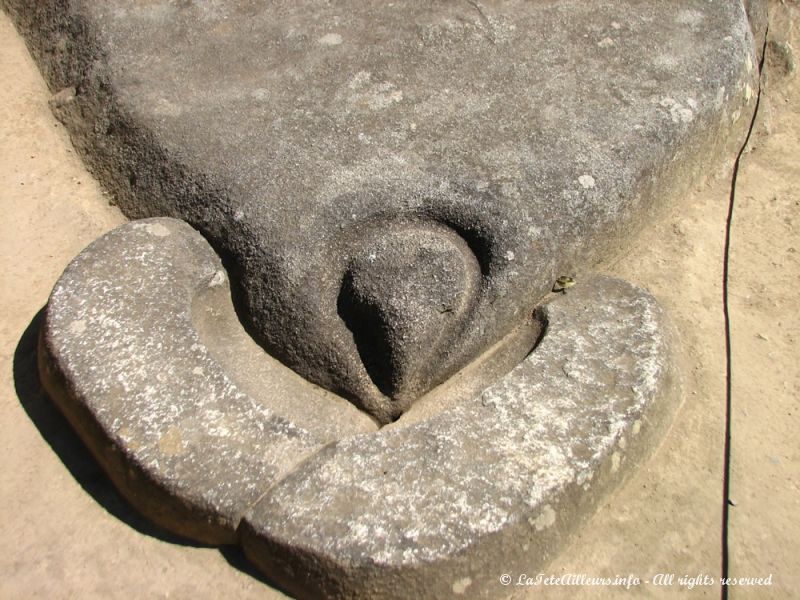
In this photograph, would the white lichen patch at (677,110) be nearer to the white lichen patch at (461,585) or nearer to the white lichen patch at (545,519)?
the white lichen patch at (545,519)

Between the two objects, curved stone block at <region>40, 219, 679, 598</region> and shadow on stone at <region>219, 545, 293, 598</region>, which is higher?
curved stone block at <region>40, 219, 679, 598</region>

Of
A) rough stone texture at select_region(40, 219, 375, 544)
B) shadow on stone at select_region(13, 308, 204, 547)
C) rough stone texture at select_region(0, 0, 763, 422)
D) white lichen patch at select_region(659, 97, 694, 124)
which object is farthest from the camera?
white lichen patch at select_region(659, 97, 694, 124)

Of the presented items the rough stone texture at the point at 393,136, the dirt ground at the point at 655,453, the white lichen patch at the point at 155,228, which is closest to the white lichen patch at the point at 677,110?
the rough stone texture at the point at 393,136

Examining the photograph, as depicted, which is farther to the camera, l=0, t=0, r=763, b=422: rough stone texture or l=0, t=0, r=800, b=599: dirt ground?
l=0, t=0, r=763, b=422: rough stone texture

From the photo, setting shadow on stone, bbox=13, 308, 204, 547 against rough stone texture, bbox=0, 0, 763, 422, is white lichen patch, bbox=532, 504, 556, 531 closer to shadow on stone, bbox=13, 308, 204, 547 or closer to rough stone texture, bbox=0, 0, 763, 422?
rough stone texture, bbox=0, 0, 763, 422

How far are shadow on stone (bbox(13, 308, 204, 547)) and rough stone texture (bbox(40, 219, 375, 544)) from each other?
39 mm

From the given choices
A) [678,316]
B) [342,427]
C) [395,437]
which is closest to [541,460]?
[395,437]

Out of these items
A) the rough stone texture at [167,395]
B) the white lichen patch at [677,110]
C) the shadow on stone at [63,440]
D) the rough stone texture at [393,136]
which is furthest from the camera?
the white lichen patch at [677,110]

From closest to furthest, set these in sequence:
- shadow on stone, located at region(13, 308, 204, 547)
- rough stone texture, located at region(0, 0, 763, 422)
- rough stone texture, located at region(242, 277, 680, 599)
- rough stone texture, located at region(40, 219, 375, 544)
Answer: rough stone texture, located at region(242, 277, 680, 599), rough stone texture, located at region(40, 219, 375, 544), shadow on stone, located at region(13, 308, 204, 547), rough stone texture, located at region(0, 0, 763, 422)

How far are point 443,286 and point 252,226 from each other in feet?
1.73

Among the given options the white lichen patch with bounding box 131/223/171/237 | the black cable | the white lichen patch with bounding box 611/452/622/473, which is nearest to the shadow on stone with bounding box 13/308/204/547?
the white lichen patch with bounding box 131/223/171/237

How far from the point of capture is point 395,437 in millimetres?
1704

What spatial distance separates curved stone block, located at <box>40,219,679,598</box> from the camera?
5.13 feet

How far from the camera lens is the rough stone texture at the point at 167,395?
1.65 m
